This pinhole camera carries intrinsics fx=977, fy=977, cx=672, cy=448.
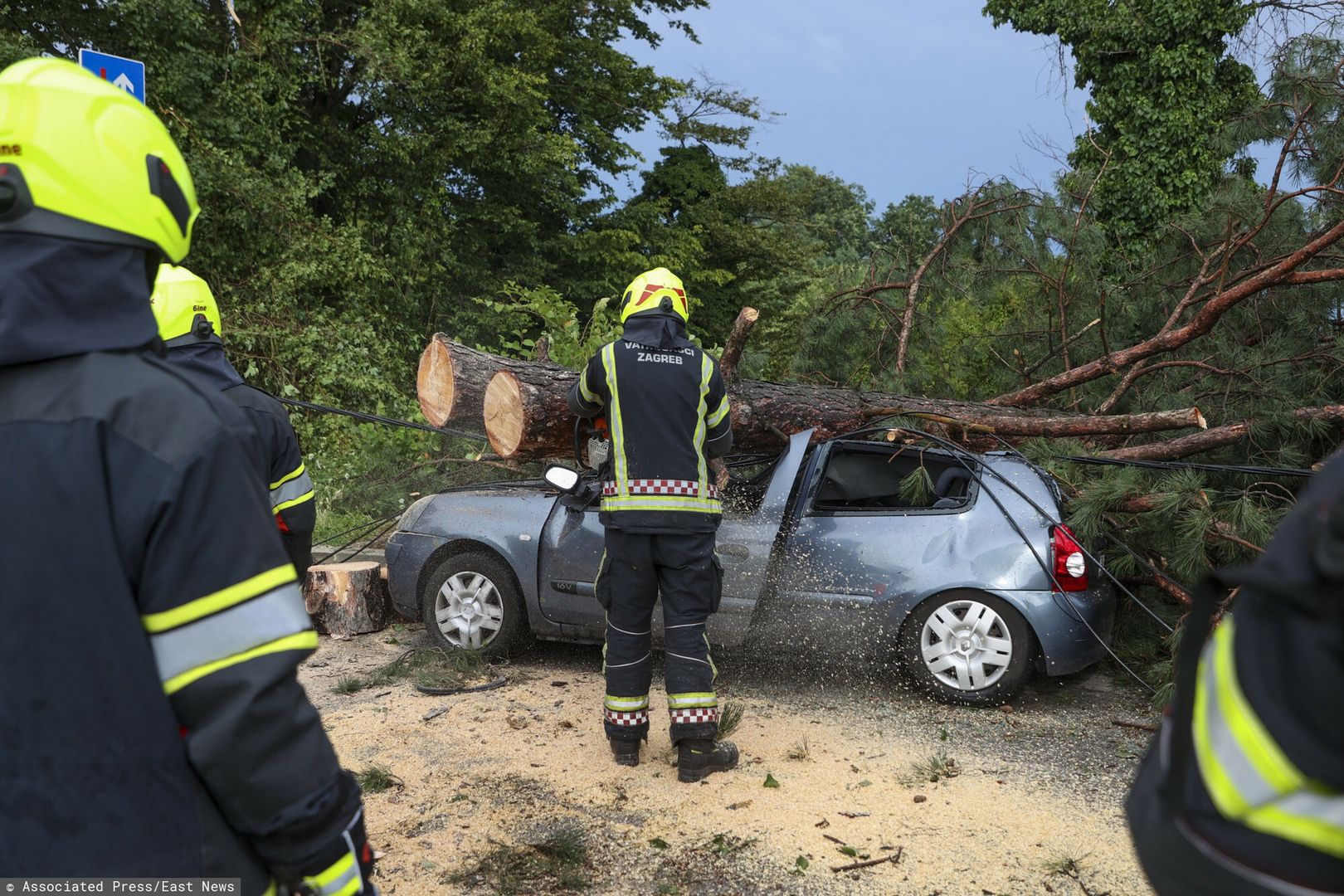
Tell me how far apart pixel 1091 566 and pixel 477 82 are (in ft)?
45.6

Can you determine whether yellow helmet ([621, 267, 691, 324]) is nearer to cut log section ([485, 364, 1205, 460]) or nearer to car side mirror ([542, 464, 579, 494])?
car side mirror ([542, 464, 579, 494])

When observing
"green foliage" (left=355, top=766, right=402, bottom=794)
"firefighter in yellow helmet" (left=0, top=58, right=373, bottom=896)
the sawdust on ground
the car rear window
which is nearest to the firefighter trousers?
the sawdust on ground

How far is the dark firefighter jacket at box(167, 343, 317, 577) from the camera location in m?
3.54

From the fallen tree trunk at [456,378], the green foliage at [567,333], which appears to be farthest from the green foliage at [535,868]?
the green foliage at [567,333]

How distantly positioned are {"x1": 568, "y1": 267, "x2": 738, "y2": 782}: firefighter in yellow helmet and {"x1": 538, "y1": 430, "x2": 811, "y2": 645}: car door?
77 cm

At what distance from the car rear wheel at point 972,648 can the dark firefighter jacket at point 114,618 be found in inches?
158

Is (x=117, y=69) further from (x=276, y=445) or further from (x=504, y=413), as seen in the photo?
(x=276, y=445)

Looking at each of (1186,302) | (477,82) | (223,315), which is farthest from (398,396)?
(1186,302)

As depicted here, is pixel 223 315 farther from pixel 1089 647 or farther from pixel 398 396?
pixel 1089 647

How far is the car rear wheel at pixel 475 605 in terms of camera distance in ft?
18.0

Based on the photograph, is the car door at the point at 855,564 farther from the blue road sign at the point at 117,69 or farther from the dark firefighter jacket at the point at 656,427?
the blue road sign at the point at 117,69

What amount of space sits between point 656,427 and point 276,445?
4.91 feet

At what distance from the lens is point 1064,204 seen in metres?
7.15

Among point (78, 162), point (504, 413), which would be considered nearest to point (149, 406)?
point (78, 162)
